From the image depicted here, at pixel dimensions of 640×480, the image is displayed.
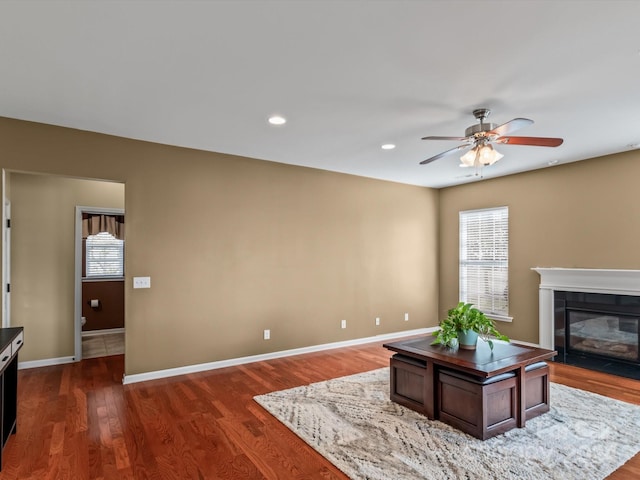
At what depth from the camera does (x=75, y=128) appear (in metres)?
3.91

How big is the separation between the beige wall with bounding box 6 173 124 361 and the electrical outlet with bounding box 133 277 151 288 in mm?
1489

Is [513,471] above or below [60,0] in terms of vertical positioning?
below

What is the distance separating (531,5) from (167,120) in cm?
310

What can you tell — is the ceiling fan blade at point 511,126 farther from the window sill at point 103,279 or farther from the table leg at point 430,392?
the window sill at point 103,279

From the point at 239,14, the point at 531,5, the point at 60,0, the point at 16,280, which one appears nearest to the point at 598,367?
the point at 531,5

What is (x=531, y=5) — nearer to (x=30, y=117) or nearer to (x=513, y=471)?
(x=513, y=471)

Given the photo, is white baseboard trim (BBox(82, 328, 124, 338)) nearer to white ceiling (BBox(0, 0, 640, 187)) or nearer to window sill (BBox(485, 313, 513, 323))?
white ceiling (BBox(0, 0, 640, 187))

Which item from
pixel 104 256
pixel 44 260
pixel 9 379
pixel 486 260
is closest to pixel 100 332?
pixel 104 256

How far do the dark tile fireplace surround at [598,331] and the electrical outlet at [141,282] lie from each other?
5385mm

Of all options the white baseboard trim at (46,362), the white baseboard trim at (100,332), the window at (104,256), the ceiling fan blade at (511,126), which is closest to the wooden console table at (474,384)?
the ceiling fan blade at (511,126)

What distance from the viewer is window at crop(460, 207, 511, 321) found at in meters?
6.18

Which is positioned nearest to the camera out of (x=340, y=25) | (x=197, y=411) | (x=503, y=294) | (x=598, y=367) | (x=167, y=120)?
(x=340, y=25)

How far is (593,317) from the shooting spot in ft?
16.4

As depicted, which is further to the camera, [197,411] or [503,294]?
[503,294]
